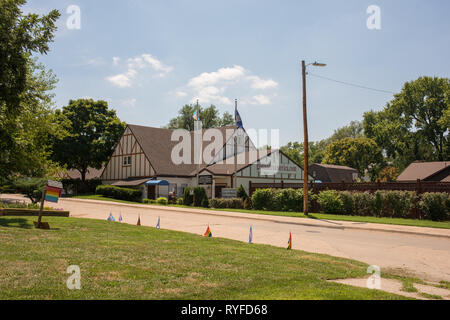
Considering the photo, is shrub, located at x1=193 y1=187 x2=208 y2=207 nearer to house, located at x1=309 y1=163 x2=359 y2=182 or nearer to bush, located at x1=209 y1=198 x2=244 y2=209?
bush, located at x1=209 y1=198 x2=244 y2=209

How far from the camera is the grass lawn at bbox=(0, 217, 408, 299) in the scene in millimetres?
5312

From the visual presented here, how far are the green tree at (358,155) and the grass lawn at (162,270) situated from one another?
64.4m

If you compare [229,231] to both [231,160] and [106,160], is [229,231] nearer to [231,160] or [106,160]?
[231,160]

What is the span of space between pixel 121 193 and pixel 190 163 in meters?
10.0

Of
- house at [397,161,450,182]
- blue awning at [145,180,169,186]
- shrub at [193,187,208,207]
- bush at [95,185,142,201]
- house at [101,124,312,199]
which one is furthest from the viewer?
house at [397,161,450,182]

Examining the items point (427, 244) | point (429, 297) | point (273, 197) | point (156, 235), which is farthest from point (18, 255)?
point (273, 197)

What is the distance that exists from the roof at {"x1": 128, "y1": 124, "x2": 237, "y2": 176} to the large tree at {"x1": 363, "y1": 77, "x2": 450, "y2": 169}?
36.3 m

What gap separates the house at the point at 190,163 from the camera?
4009 centimetres

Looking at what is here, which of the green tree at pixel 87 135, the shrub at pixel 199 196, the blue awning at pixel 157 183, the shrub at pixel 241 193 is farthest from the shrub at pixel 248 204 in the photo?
the green tree at pixel 87 135

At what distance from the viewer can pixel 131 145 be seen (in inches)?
1847

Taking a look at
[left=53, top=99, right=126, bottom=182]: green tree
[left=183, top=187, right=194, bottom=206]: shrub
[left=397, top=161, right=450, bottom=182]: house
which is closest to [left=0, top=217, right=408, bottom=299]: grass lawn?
[left=183, top=187, right=194, bottom=206]: shrub

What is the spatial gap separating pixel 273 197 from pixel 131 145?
24194 millimetres
